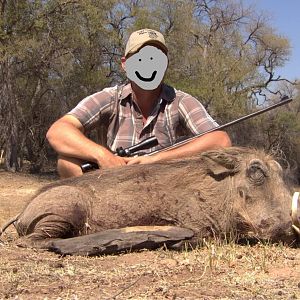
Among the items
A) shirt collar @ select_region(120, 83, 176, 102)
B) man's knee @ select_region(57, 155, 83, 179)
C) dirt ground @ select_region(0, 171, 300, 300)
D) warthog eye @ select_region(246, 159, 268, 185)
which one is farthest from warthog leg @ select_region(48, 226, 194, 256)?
shirt collar @ select_region(120, 83, 176, 102)

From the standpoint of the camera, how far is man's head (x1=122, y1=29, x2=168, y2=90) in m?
5.69

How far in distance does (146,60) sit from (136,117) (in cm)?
62

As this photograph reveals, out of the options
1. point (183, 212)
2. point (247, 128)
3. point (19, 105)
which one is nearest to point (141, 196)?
point (183, 212)

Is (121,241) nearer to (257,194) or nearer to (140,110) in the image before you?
(257,194)

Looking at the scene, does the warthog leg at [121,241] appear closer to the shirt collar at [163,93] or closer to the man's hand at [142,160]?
the man's hand at [142,160]

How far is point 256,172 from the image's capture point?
4738mm

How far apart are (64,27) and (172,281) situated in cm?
1977

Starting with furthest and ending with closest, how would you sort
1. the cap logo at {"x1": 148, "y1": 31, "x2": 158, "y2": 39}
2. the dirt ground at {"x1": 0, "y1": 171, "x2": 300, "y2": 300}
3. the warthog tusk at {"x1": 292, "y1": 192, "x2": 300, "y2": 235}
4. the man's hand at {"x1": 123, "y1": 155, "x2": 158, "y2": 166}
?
the cap logo at {"x1": 148, "y1": 31, "x2": 158, "y2": 39}, the man's hand at {"x1": 123, "y1": 155, "x2": 158, "y2": 166}, the warthog tusk at {"x1": 292, "y1": 192, "x2": 300, "y2": 235}, the dirt ground at {"x1": 0, "y1": 171, "x2": 300, "y2": 300}

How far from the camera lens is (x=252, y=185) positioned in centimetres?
472

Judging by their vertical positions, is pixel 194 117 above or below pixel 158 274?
above

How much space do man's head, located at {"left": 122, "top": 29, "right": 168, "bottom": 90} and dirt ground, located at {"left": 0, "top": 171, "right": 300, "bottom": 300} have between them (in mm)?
2011

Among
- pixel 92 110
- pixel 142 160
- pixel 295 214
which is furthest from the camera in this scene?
pixel 92 110
